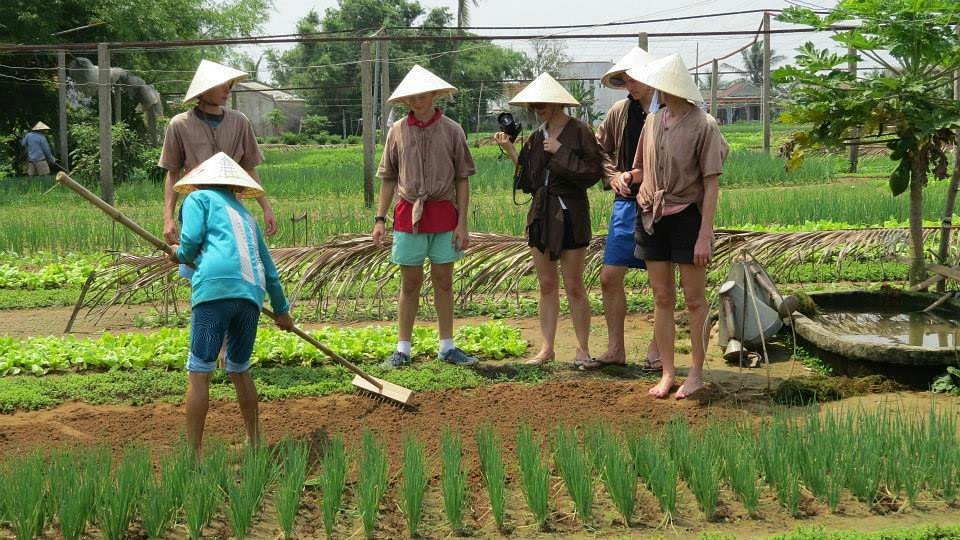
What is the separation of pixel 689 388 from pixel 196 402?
255 centimetres

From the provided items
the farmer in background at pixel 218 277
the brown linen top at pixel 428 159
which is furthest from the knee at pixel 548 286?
the farmer in background at pixel 218 277

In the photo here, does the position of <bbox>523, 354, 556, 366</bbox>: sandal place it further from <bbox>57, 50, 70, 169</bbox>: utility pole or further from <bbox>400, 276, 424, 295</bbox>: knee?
<bbox>57, 50, 70, 169</bbox>: utility pole

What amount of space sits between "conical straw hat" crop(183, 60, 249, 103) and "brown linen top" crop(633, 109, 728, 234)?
2.25 m

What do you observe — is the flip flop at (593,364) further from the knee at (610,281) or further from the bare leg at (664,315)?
the bare leg at (664,315)

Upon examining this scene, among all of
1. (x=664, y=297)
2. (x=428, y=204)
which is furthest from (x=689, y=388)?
(x=428, y=204)

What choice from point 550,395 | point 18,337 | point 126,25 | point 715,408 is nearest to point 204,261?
point 550,395

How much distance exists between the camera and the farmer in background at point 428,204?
6844 millimetres

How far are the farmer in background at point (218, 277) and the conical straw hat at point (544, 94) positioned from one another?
2.04m

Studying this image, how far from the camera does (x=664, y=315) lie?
618 cm

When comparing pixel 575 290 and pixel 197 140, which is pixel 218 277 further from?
pixel 575 290

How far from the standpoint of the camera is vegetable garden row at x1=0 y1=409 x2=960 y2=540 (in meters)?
4.16

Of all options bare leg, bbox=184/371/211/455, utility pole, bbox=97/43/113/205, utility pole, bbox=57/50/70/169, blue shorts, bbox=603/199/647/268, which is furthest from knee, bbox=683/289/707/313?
utility pole, bbox=57/50/70/169

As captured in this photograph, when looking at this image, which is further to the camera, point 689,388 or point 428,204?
point 428,204

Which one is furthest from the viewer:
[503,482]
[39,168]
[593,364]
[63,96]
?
[39,168]
